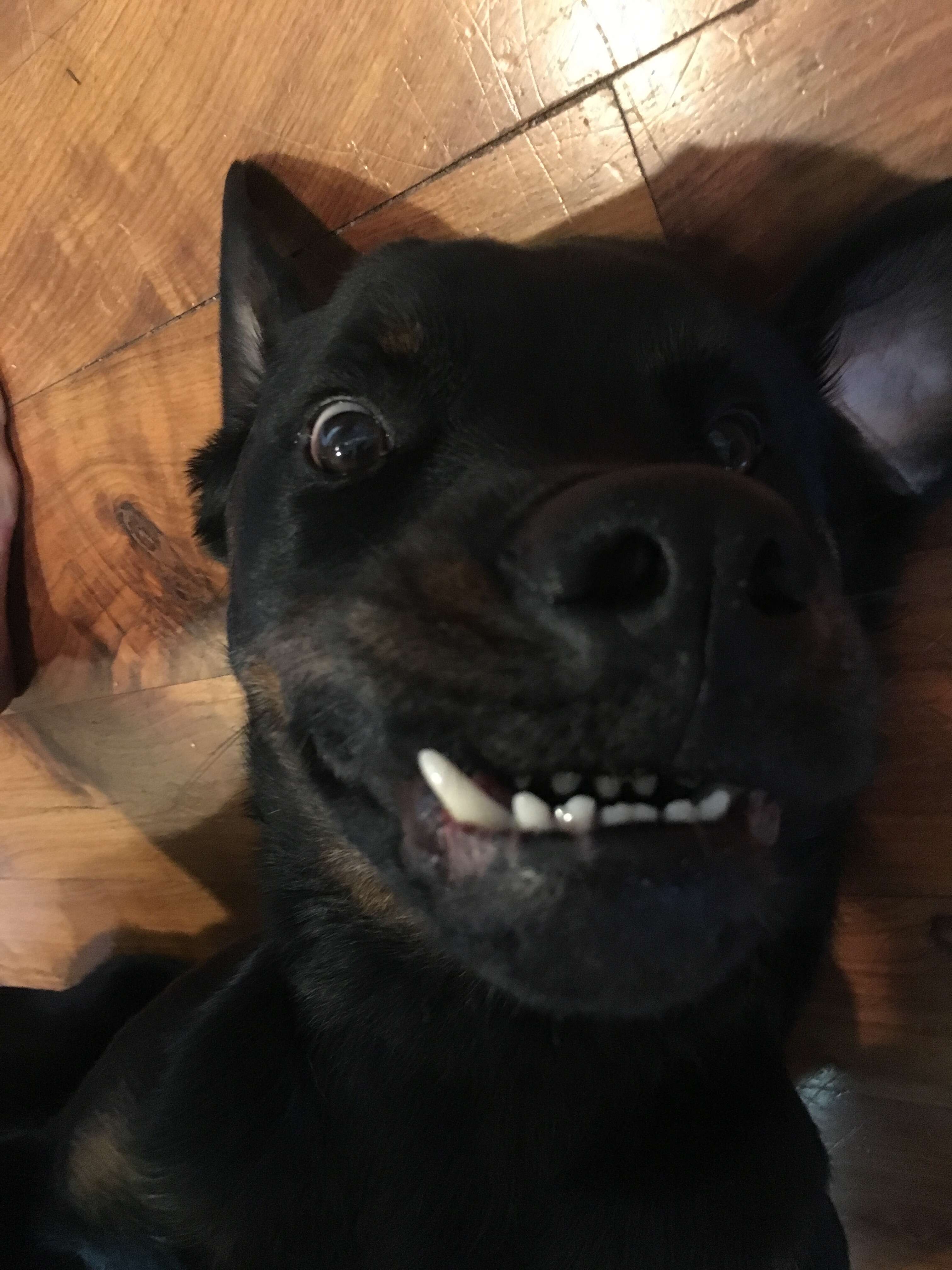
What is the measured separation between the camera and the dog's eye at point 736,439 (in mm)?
1132

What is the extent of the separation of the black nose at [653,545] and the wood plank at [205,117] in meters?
1.05

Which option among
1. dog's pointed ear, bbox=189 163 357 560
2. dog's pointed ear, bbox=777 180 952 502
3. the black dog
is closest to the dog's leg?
the black dog

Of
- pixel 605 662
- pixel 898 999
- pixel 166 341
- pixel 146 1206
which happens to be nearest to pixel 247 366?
pixel 166 341

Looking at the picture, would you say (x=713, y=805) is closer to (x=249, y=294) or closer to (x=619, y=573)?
(x=619, y=573)

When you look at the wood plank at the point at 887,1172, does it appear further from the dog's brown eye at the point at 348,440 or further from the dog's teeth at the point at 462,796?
the dog's brown eye at the point at 348,440

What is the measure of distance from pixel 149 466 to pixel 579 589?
153 cm

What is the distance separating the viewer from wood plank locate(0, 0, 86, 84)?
1858 mm

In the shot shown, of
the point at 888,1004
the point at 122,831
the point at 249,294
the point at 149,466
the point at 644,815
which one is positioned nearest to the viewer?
the point at 644,815

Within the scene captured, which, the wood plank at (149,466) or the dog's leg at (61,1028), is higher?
the wood plank at (149,466)

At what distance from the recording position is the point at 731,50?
141 centimetres

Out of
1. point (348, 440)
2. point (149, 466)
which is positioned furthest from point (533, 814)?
point (149, 466)

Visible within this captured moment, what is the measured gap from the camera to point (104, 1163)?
4.91 feet

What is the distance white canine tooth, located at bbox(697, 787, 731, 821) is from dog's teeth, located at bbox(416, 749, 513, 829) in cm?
19

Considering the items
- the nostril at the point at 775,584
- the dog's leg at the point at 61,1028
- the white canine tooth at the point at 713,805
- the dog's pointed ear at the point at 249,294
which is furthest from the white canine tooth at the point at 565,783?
the dog's leg at the point at 61,1028
